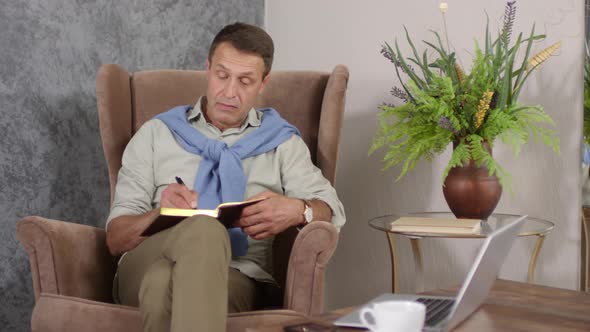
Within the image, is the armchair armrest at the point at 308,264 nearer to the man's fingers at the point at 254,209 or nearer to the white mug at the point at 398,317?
the man's fingers at the point at 254,209

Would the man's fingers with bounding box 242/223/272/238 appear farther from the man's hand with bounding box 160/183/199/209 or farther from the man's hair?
the man's hair

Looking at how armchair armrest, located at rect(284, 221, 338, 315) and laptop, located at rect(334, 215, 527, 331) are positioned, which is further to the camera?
armchair armrest, located at rect(284, 221, 338, 315)

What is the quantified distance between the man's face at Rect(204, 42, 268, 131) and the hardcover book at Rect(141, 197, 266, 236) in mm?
429

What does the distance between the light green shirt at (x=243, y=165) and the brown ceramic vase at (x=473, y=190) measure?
1.07 ft

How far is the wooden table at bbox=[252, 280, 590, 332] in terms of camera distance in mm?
1139

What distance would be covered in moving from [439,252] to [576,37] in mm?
849

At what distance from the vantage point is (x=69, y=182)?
246cm

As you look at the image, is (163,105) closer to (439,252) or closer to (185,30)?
(185,30)

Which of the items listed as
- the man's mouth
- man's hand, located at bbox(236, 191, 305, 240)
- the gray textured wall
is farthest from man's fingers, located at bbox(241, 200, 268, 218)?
the gray textured wall

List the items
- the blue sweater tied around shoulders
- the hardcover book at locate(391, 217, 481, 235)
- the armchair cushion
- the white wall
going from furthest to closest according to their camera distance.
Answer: the white wall → the blue sweater tied around shoulders → the hardcover book at locate(391, 217, 481, 235) → the armchair cushion

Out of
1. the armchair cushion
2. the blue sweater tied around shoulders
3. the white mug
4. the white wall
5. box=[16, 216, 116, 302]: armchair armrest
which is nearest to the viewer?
the white mug

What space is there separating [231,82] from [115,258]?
0.58 metres

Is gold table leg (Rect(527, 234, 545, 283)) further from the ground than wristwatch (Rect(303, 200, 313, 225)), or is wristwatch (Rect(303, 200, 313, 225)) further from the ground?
wristwatch (Rect(303, 200, 313, 225))

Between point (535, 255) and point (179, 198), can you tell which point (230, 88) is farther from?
point (535, 255)
